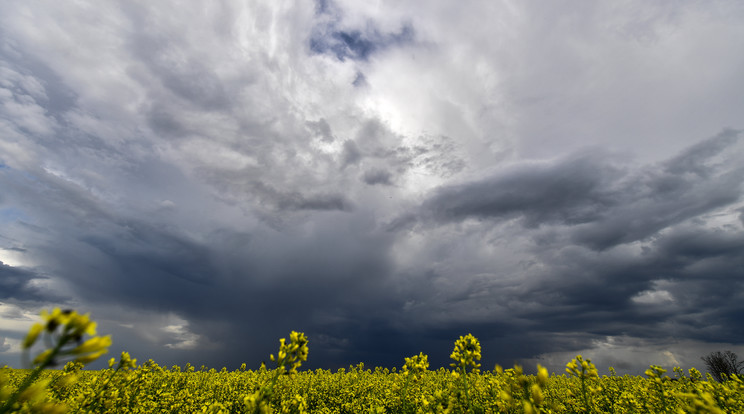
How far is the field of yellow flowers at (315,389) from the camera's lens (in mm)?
2352

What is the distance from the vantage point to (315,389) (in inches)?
852

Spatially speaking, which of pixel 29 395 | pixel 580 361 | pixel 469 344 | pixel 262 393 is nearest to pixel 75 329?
pixel 29 395

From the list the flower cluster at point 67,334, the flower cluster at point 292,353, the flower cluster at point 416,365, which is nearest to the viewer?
the flower cluster at point 67,334

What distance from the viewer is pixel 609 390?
834 inches

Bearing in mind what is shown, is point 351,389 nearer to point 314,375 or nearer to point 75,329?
point 314,375

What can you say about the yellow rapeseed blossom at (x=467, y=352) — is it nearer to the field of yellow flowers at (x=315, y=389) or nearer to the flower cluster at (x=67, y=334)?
the field of yellow flowers at (x=315, y=389)

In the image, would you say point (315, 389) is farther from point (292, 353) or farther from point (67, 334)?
point (67, 334)

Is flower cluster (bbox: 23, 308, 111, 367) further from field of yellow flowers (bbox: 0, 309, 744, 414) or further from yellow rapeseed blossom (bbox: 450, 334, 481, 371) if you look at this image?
yellow rapeseed blossom (bbox: 450, 334, 481, 371)

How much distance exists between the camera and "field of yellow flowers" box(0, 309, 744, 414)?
7.72ft

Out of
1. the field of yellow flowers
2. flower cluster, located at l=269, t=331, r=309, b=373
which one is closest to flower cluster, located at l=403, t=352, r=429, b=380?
the field of yellow flowers

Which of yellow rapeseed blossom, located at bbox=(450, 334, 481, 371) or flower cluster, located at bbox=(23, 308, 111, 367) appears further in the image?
yellow rapeseed blossom, located at bbox=(450, 334, 481, 371)

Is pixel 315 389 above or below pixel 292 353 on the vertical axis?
below

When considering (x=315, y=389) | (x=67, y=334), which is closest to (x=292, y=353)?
(x=67, y=334)

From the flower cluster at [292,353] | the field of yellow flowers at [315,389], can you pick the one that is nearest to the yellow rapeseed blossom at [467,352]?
the field of yellow flowers at [315,389]
